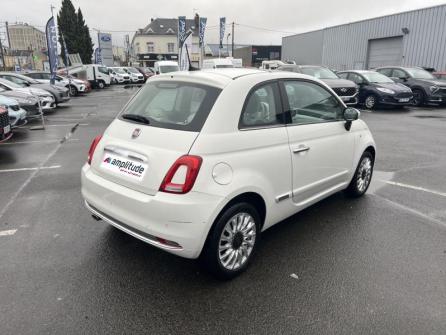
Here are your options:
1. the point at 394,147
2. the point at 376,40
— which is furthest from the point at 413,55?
the point at 394,147

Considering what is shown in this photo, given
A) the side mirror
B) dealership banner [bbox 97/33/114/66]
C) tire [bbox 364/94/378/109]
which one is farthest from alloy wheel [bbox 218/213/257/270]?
dealership banner [bbox 97/33/114/66]

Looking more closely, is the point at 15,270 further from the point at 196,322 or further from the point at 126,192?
the point at 196,322

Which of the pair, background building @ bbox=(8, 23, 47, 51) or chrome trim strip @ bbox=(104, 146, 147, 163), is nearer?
chrome trim strip @ bbox=(104, 146, 147, 163)

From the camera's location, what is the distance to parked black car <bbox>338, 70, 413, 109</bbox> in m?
14.0

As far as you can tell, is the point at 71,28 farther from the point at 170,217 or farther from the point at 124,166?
the point at 170,217

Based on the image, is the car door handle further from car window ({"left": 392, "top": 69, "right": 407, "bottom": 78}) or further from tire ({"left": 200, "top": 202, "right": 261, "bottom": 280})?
car window ({"left": 392, "top": 69, "right": 407, "bottom": 78})

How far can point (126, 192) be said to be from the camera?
9.32ft

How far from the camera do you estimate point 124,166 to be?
294cm

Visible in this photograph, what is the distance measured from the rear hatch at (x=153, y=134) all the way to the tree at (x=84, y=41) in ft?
186

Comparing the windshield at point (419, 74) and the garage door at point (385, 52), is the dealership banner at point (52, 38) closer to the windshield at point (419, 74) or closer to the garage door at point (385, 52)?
the windshield at point (419, 74)

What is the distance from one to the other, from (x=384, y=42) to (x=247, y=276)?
94.6ft

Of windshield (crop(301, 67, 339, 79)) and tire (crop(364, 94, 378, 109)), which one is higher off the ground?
windshield (crop(301, 67, 339, 79))

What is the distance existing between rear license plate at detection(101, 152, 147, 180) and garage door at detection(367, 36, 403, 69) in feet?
89.8

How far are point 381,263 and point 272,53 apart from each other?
67870mm
